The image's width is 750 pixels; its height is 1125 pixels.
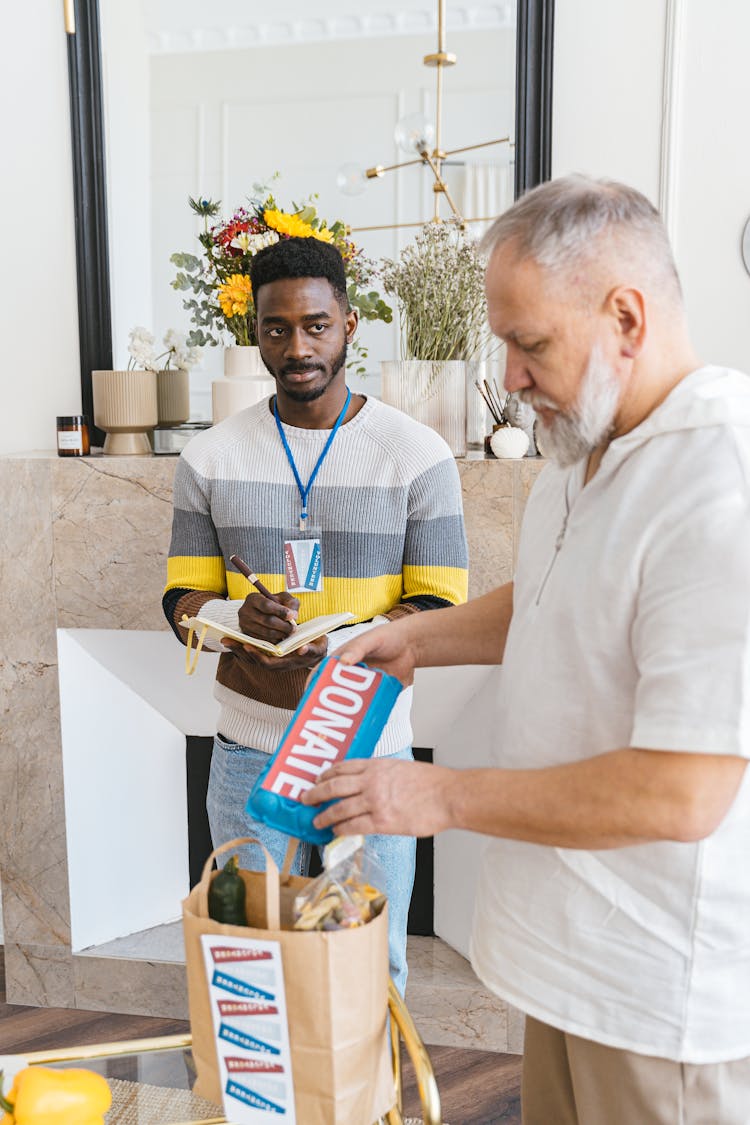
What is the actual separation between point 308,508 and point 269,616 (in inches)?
9.8

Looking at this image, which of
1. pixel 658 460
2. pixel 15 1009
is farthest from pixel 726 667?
pixel 15 1009

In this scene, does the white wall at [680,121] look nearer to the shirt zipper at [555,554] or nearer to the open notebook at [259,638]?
the open notebook at [259,638]

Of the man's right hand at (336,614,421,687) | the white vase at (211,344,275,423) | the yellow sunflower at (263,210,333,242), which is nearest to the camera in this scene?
the man's right hand at (336,614,421,687)

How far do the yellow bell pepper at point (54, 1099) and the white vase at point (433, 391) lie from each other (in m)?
1.50

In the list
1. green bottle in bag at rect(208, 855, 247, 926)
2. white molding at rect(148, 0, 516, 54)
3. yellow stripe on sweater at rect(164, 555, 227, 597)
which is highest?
white molding at rect(148, 0, 516, 54)

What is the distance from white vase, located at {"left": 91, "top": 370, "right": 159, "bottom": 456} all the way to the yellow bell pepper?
1525mm

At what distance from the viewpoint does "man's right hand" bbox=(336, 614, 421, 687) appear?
132 centimetres

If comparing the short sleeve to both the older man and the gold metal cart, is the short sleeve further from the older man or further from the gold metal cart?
the gold metal cart

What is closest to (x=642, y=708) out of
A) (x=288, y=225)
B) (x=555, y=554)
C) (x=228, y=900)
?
(x=555, y=554)

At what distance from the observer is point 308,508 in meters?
1.78

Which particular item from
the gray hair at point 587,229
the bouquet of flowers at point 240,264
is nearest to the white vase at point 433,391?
the bouquet of flowers at point 240,264

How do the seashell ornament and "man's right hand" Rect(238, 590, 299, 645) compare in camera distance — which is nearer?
"man's right hand" Rect(238, 590, 299, 645)

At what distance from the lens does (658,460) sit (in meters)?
0.96

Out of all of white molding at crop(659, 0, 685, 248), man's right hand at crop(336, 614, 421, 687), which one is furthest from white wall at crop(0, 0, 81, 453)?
man's right hand at crop(336, 614, 421, 687)
